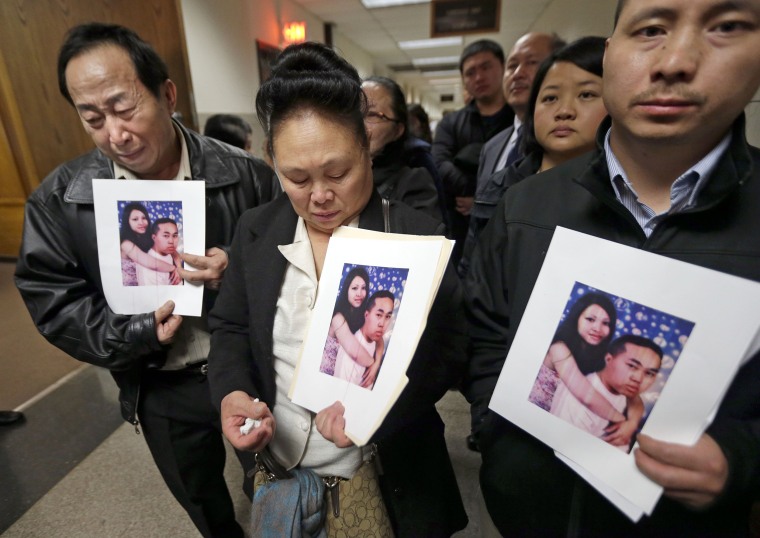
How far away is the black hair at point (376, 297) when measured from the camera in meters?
0.65

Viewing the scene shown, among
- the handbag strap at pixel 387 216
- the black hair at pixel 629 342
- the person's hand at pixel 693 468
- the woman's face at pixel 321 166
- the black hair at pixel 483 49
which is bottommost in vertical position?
the person's hand at pixel 693 468

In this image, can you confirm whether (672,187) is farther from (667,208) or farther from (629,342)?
A: (629,342)

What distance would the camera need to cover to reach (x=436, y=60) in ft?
31.2

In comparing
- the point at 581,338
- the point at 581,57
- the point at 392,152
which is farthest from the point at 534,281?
the point at 392,152

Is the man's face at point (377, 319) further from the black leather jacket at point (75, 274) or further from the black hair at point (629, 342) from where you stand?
the black leather jacket at point (75, 274)

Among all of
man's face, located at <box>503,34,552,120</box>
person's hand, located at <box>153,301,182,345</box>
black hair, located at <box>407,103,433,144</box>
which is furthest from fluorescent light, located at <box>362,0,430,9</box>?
person's hand, located at <box>153,301,182,345</box>

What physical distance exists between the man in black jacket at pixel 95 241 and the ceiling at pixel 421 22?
2.93 meters

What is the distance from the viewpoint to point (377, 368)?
0.63 metres

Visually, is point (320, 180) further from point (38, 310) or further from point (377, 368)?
point (38, 310)

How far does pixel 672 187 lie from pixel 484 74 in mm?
1815

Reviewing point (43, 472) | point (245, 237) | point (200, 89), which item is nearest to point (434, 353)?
point (245, 237)

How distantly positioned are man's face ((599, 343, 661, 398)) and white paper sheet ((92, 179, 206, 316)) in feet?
3.00

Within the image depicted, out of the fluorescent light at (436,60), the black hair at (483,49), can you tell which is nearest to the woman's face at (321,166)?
the black hair at (483,49)

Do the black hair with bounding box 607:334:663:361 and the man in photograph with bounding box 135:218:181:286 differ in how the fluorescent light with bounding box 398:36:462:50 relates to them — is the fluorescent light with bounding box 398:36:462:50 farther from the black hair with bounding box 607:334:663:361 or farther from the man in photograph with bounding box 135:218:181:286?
the black hair with bounding box 607:334:663:361
